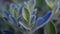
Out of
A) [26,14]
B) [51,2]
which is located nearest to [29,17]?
[26,14]

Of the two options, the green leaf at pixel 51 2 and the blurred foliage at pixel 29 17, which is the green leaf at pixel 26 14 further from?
the green leaf at pixel 51 2

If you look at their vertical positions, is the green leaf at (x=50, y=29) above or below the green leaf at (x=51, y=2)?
below

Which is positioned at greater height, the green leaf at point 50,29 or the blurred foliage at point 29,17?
the blurred foliage at point 29,17

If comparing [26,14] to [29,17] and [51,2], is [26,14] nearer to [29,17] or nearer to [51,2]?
[29,17]

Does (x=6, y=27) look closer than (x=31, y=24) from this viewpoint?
No

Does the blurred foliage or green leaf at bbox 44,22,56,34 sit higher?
the blurred foliage

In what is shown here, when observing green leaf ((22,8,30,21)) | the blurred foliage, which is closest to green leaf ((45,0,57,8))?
the blurred foliage

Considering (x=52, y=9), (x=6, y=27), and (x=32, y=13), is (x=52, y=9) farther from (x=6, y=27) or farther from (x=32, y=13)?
(x=6, y=27)

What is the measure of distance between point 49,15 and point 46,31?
3.0 inches

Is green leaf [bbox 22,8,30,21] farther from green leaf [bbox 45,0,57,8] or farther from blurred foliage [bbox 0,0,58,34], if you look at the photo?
green leaf [bbox 45,0,57,8]

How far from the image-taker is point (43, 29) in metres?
0.58

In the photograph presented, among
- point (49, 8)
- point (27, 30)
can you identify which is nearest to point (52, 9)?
point (49, 8)

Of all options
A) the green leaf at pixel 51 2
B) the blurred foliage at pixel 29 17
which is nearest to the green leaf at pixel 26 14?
the blurred foliage at pixel 29 17

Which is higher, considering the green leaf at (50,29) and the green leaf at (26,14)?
the green leaf at (26,14)
